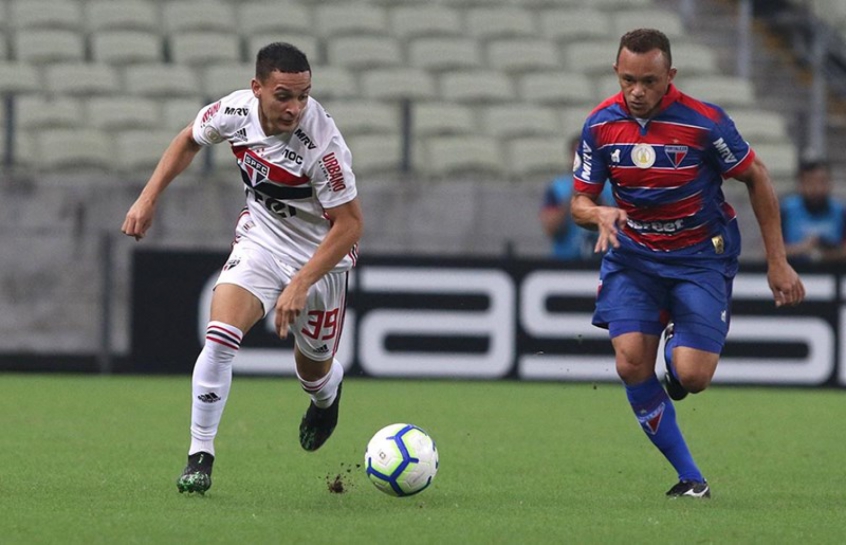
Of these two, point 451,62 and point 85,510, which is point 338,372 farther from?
point 451,62

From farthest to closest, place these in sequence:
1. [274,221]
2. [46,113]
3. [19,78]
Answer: [19,78] → [46,113] → [274,221]

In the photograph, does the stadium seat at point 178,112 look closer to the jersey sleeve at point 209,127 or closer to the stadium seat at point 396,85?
the stadium seat at point 396,85

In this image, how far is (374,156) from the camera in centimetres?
1536

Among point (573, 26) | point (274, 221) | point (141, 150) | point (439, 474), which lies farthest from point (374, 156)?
point (274, 221)

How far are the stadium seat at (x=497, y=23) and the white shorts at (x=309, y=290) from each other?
33.0 feet

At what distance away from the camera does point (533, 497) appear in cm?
736

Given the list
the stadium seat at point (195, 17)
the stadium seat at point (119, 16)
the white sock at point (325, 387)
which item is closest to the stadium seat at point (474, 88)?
the stadium seat at point (195, 17)

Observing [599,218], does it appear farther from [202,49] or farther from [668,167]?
[202,49]

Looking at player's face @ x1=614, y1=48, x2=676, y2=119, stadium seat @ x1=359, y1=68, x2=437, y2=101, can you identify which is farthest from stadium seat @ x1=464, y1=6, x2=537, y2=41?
player's face @ x1=614, y1=48, x2=676, y2=119

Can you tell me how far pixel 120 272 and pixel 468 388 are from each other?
136 inches

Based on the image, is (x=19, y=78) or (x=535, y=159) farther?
(x=535, y=159)

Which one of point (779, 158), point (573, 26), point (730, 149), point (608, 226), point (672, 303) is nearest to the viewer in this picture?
point (608, 226)

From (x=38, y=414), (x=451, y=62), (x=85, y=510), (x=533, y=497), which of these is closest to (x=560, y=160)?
(x=451, y=62)

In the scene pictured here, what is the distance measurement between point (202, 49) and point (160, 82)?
0.84 metres
